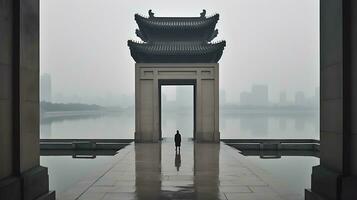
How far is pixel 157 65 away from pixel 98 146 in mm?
7203

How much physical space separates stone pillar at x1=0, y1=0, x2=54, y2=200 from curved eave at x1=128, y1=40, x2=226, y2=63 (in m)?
19.9

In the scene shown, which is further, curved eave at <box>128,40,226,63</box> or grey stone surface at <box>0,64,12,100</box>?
curved eave at <box>128,40,226,63</box>

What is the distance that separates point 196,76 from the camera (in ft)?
88.3

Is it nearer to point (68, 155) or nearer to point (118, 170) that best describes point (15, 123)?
point (118, 170)

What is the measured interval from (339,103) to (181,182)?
590 centimetres

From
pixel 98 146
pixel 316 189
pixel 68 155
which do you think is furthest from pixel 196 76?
pixel 316 189

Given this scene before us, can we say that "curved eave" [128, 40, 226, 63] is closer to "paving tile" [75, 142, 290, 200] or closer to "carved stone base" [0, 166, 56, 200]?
"paving tile" [75, 142, 290, 200]

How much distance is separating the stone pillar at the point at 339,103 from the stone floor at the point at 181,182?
2.17 metres

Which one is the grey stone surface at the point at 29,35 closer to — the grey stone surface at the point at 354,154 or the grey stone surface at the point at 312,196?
the grey stone surface at the point at 354,154

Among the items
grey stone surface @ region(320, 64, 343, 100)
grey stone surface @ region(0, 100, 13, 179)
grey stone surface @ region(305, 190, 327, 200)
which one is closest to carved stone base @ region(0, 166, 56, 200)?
grey stone surface @ region(0, 100, 13, 179)

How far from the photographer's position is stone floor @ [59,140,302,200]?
977 cm

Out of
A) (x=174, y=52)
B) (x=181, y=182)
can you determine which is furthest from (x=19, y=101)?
(x=174, y=52)

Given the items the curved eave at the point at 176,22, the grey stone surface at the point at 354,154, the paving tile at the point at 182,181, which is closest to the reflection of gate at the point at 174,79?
the curved eave at the point at 176,22

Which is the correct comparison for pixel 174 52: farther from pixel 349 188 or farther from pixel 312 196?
pixel 349 188
